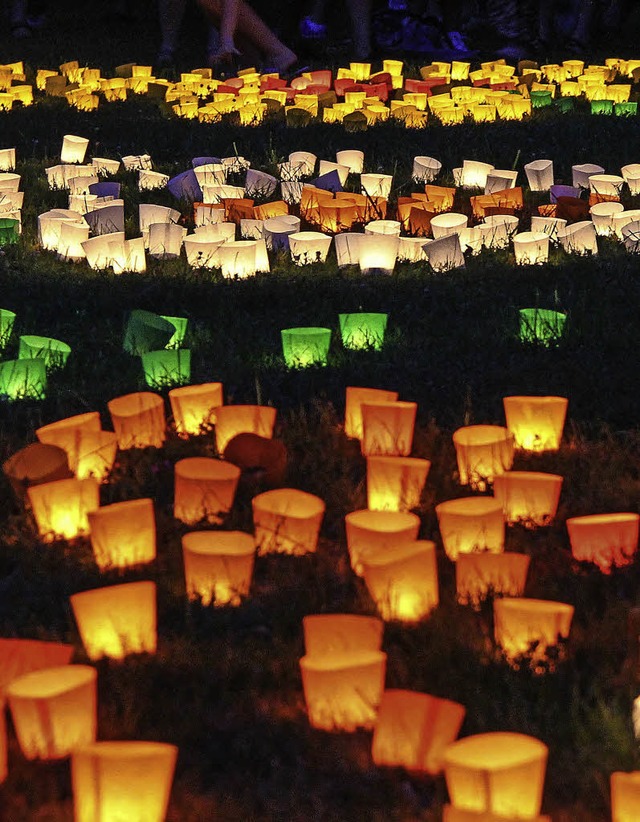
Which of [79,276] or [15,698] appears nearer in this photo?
[15,698]

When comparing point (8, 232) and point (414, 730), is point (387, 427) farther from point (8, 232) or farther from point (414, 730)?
point (8, 232)

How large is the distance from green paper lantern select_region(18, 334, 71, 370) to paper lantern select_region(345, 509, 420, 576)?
1381 millimetres

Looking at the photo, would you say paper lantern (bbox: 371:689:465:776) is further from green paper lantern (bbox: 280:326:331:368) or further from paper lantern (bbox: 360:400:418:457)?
green paper lantern (bbox: 280:326:331:368)

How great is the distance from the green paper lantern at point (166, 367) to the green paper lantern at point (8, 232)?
1657mm

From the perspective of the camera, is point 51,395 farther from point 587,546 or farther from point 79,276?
point 587,546

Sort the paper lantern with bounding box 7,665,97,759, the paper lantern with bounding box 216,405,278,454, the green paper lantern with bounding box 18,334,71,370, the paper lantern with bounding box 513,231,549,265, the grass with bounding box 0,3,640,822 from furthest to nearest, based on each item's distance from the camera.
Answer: the paper lantern with bounding box 513,231,549,265
the green paper lantern with bounding box 18,334,71,370
the paper lantern with bounding box 216,405,278,454
the grass with bounding box 0,3,640,822
the paper lantern with bounding box 7,665,97,759

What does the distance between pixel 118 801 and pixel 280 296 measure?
274 centimetres

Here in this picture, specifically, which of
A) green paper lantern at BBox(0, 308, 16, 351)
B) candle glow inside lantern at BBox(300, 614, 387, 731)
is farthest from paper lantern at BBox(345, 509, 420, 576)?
green paper lantern at BBox(0, 308, 16, 351)

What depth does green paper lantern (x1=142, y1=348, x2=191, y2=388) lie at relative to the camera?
344 centimetres

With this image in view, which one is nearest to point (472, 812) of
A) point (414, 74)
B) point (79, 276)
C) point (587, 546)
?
point (587, 546)

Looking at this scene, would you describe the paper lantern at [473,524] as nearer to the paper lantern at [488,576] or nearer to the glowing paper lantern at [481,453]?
the paper lantern at [488,576]

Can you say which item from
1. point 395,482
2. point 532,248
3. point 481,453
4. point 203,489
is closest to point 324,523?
point 395,482

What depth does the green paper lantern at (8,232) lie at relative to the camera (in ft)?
16.0

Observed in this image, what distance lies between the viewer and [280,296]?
4.28 metres
